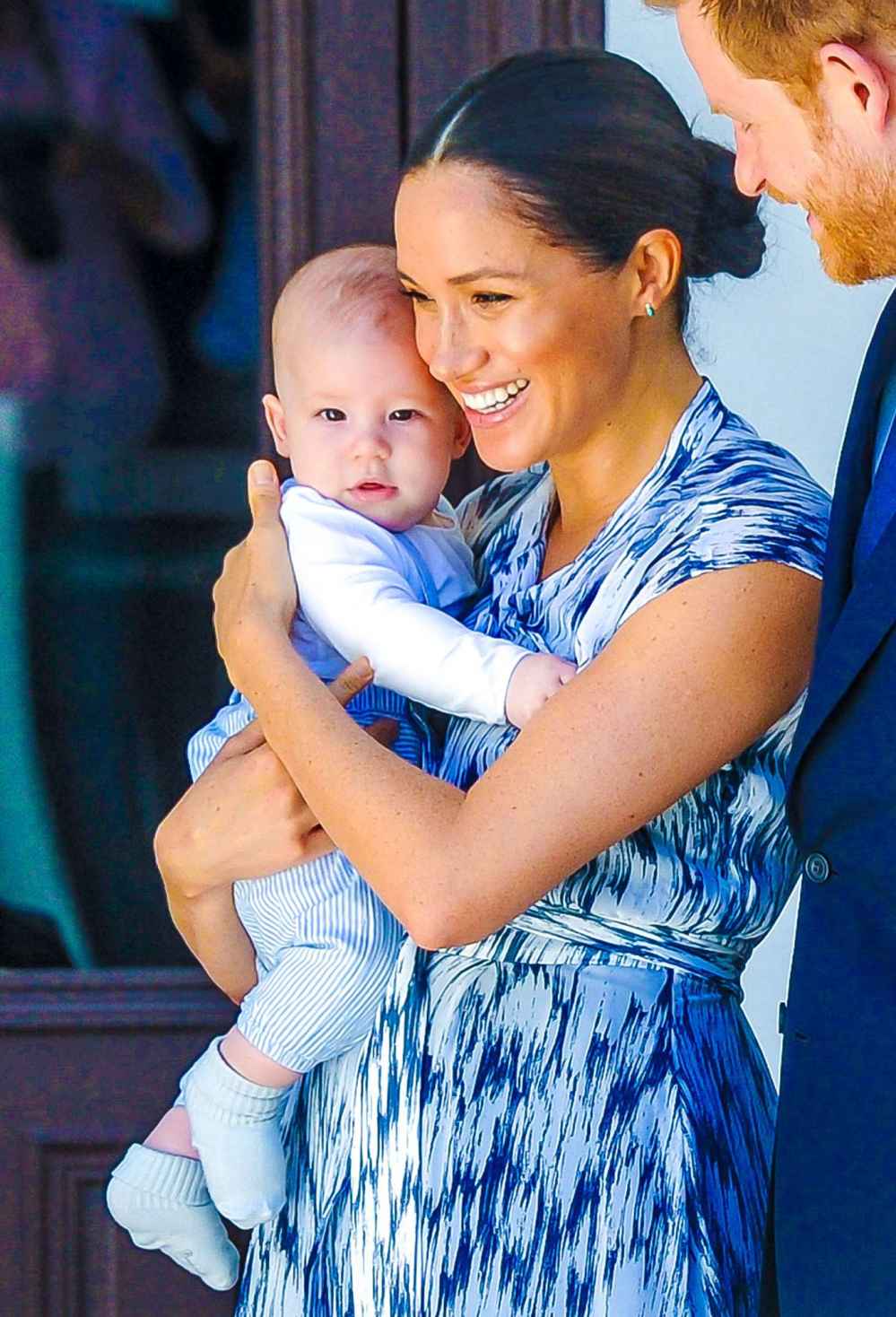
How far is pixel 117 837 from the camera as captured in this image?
268 centimetres

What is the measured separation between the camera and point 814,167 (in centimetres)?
153

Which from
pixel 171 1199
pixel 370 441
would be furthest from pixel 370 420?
pixel 171 1199

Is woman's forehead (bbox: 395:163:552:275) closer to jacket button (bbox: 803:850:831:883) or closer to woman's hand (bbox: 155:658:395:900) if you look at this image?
woman's hand (bbox: 155:658:395:900)

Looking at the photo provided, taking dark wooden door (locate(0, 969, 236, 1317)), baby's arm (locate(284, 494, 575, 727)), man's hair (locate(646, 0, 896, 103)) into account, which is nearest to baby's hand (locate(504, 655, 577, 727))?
baby's arm (locate(284, 494, 575, 727))

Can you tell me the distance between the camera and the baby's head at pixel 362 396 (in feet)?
6.52

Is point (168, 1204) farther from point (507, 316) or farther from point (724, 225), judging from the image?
point (724, 225)

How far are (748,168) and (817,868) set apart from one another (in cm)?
65

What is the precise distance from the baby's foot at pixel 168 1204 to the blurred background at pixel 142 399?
0.58 m

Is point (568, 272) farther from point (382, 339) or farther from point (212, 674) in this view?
point (212, 674)

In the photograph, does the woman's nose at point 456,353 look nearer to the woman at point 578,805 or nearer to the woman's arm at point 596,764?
the woman at point 578,805

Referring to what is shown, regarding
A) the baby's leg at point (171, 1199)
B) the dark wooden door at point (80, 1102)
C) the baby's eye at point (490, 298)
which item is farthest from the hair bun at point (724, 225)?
the dark wooden door at point (80, 1102)

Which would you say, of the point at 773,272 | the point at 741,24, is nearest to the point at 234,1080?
the point at 741,24

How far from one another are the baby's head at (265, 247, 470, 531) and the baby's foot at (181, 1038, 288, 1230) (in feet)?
2.17

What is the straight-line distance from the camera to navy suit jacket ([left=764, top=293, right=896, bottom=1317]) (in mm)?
1497
